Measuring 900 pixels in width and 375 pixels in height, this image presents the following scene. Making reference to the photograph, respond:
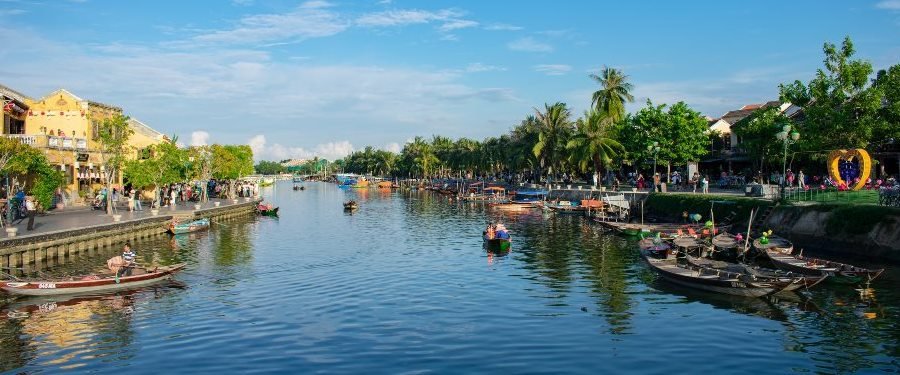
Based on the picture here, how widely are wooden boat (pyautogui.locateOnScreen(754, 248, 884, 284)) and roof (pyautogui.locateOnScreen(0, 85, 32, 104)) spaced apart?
58788 mm

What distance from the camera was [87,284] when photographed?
31.1m

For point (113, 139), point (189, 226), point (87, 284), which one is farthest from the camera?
point (189, 226)

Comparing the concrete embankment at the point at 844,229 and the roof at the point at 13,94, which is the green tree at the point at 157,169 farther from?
the concrete embankment at the point at 844,229

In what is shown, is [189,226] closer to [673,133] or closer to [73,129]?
[73,129]

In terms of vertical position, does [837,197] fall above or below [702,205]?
above

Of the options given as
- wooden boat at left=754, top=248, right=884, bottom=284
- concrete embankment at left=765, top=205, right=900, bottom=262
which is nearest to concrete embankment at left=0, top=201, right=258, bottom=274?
wooden boat at left=754, top=248, right=884, bottom=284

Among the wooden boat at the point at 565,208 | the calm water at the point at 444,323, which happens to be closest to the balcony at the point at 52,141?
the calm water at the point at 444,323

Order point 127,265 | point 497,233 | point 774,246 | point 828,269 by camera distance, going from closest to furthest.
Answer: point 828,269, point 127,265, point 774,246, point 497,233

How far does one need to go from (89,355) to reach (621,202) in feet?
190

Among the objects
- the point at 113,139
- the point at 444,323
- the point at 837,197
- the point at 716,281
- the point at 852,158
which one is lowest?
the point at 444,323

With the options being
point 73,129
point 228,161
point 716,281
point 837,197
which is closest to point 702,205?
point 837,197

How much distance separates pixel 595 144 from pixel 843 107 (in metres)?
39.1

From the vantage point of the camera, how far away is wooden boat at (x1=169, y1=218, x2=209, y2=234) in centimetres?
5725

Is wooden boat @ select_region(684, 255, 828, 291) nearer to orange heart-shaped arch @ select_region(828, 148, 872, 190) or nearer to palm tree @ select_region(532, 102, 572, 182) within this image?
orange heart-shaped arch @ select_region(828, 148, 872, 190)
